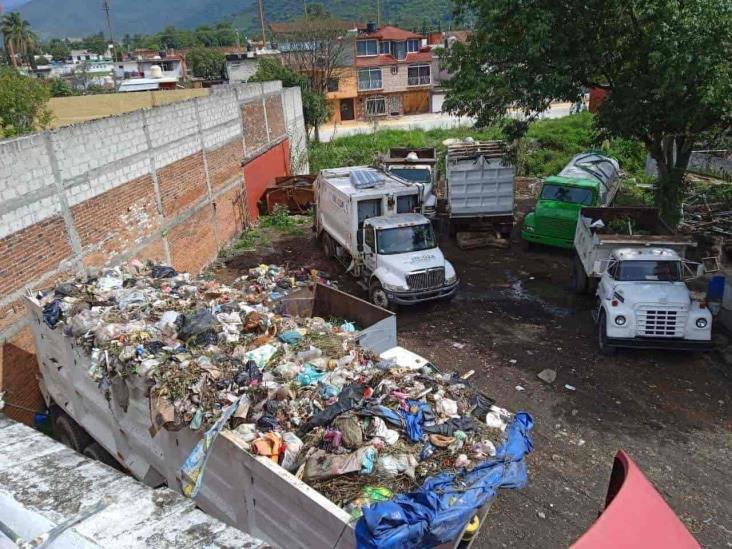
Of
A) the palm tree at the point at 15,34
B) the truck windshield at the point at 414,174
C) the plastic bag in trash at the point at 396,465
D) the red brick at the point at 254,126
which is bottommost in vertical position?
the truck windshield at the point at 414,174

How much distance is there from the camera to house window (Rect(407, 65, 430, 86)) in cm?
4797

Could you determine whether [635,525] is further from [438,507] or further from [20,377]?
[20,377]

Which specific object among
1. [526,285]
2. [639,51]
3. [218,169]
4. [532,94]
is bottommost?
[526,285]

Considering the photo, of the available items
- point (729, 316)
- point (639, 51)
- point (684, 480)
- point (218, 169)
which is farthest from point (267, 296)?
point (639, 51)

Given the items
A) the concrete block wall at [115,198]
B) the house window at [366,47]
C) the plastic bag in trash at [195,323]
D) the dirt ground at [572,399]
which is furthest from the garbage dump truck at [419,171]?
the house window at [366,47]

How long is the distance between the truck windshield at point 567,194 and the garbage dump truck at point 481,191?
102 cm

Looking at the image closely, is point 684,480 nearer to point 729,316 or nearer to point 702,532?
point 702,532

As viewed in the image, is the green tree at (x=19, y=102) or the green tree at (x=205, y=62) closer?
Answer: the green tree at (x=19, y=102)

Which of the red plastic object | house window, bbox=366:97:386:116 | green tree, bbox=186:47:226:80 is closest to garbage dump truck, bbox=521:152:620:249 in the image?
the red plastic object

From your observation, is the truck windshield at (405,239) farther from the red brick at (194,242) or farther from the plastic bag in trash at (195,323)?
the plastic bag in trash at (195,323)

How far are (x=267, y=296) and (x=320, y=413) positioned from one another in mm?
4330

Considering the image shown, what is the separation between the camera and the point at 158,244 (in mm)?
11922

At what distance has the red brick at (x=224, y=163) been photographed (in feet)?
50.3

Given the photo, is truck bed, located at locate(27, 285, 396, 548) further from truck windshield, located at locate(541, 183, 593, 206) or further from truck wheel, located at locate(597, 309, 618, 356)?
truck windshield, located at locate(541, 183, 593, 206)
